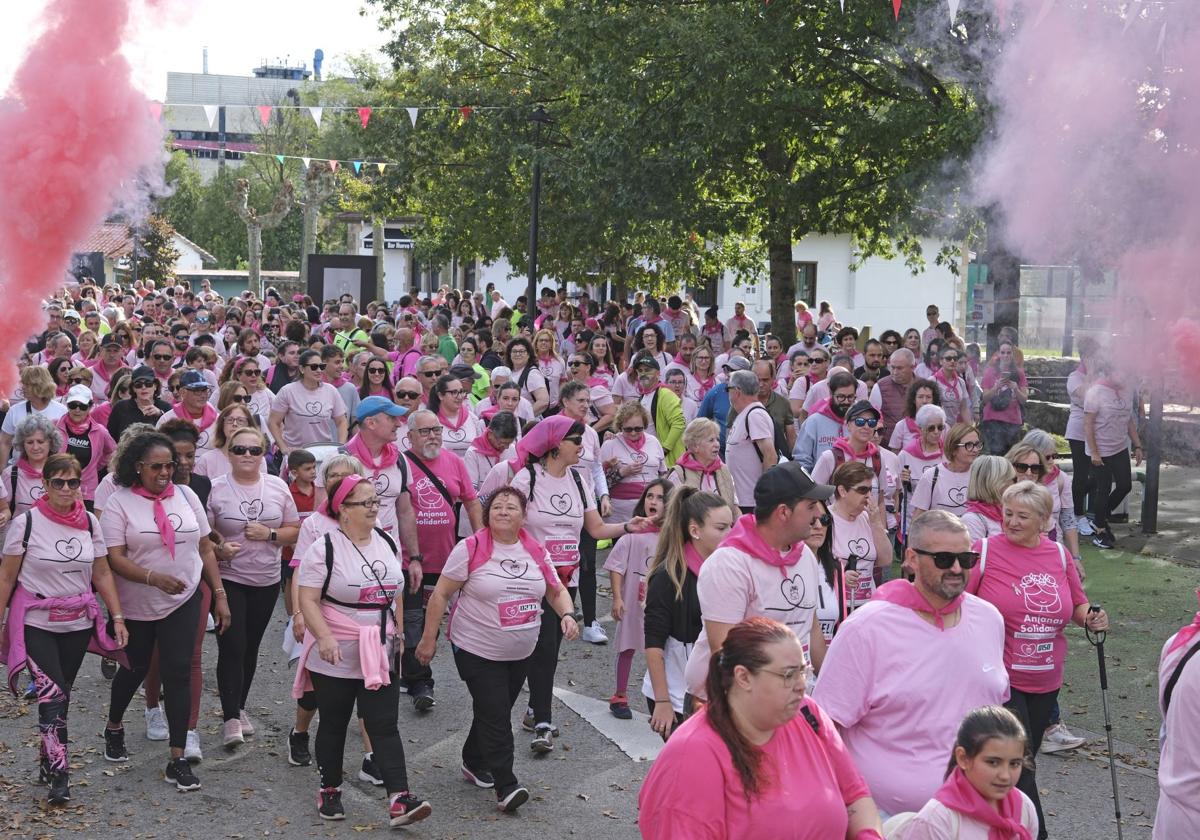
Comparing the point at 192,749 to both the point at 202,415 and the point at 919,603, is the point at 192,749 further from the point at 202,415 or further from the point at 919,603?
the point at 919,603

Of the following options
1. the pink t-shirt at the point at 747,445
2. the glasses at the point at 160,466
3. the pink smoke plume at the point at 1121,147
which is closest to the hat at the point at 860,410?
the pink t-shirt at the point at 747,445

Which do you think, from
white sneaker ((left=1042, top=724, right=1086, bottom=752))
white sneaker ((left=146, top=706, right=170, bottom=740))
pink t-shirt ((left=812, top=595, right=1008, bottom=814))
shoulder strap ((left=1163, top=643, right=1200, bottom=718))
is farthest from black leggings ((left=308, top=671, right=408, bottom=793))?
white sneaker ((left=1042, top=724, right=1086, bottom=752))

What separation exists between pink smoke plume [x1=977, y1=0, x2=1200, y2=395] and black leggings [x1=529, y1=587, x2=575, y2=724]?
7.43m

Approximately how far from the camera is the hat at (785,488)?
16.9 ft

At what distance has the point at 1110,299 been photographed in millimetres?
16688

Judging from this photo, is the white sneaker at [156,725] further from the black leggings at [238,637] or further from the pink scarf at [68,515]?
the pink scarf at [68,515]

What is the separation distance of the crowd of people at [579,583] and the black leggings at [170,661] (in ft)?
0.05

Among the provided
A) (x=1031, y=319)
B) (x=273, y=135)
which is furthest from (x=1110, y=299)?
(x=273, y=135)

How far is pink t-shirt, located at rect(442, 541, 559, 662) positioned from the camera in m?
6.94

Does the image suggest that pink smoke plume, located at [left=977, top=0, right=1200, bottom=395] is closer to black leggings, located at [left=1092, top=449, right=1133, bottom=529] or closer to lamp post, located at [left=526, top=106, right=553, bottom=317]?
black leggings, located at [left=1092, top=449, right=1133, bottom=529]

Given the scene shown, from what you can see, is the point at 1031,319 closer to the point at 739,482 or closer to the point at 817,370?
the point at 817,370

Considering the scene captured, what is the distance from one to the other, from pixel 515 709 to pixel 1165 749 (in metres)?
4.83

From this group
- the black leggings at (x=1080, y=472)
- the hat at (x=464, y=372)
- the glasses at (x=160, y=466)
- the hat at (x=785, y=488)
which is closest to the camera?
the hat at (x=785, y=488)

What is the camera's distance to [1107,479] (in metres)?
13.5
